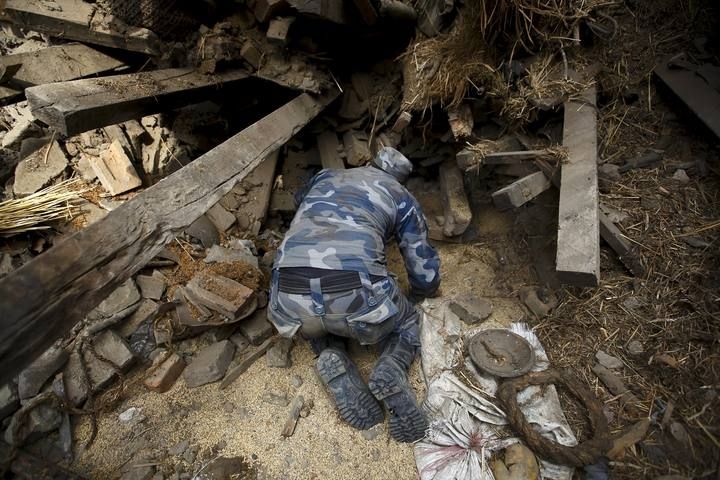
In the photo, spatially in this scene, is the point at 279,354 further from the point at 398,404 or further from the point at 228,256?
the point at 398,404

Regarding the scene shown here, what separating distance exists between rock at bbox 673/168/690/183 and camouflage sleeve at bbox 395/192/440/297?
1736 millimetres

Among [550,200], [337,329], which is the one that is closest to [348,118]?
[550,200]

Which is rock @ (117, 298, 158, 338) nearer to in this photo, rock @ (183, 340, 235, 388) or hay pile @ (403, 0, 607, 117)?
rock @ (183, 340, 235, 388)

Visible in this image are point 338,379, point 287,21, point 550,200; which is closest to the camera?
point 338,379

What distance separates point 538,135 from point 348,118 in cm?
184

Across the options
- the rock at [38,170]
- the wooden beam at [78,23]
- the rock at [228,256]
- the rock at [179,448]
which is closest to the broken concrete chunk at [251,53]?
the wooden beam at [78,23]

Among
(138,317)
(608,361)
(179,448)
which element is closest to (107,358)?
(138,317)

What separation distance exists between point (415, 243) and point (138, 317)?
2.17 metres

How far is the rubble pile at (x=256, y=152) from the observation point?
2.19 metres

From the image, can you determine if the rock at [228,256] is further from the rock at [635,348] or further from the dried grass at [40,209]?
the rock at [635,348]

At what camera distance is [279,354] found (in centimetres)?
279

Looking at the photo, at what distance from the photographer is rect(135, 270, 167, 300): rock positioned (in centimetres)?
290

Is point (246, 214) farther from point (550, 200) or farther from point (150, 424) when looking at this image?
point (550, 200)

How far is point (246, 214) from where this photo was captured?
11.7 feet
